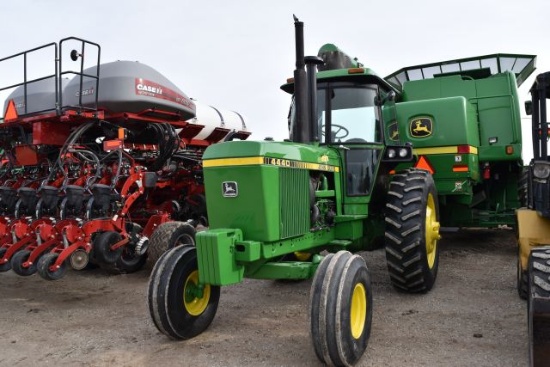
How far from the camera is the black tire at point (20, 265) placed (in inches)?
207

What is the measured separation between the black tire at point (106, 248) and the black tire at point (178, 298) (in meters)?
2.01

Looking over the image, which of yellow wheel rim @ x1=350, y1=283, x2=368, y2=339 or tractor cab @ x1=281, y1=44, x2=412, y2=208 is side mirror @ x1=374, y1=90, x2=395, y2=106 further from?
yellow wheel rim @ x1=350, y1=283, x2=368, y2=339

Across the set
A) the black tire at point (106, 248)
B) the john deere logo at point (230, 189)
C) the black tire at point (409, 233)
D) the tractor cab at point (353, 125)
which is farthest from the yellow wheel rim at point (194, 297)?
the black tire at point (106, 248)

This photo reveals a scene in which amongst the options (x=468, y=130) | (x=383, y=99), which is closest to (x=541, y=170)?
(x=383, y=99)

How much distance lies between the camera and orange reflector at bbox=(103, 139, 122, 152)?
6.43 m

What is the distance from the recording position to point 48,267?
505cm

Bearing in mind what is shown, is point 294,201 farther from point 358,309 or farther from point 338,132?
point 338,132

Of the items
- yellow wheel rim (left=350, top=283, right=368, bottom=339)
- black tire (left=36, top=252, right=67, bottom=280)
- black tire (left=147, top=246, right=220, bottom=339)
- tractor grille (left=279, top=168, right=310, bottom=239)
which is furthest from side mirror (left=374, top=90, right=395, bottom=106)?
black tire (left=36, top=252, right=67, bottom=280)

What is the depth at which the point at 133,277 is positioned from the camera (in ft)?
21.2

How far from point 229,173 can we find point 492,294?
3205 mm

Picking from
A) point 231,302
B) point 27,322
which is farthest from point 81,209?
point 231,302

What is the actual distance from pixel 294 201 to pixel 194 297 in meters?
1.17

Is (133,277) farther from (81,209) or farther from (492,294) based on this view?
(492,294)

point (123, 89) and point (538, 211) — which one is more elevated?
point (123, 89)
